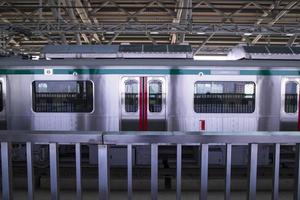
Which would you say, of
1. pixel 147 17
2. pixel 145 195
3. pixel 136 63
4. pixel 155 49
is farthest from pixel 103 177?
pixel 147 17

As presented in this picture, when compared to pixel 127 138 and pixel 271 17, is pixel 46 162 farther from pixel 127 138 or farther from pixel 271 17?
pixel 271 17

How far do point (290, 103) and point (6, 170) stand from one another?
6.43 metres

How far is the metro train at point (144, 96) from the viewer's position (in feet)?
23.2

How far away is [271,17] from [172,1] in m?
5.12

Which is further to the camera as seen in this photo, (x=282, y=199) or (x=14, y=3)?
(x=14, y=3)

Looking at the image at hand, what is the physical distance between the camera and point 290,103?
23.6 feet

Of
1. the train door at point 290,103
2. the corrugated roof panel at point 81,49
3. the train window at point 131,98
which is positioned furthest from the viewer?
the corrugated roof panel at point 81,49

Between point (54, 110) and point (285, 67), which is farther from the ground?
point (285, 67)

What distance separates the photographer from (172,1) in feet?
46.4

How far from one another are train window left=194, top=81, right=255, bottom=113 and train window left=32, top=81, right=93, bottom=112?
94.7 inches

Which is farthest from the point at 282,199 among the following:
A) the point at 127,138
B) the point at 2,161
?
the point at 2,161

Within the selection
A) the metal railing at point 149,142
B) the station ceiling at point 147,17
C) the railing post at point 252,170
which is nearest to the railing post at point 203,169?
the metal railing at point 149,142

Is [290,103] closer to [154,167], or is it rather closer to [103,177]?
[154,167]

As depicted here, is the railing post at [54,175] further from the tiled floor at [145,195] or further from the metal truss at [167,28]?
the metal truss at [167,28]
